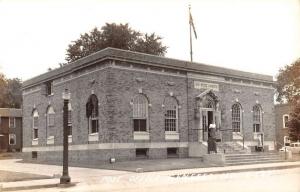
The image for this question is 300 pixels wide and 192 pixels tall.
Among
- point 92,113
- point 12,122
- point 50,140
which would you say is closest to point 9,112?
point 12,122

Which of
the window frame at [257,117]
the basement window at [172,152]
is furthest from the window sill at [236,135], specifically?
the basement window at [172,152]

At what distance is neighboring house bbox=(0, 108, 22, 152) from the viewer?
6191cm

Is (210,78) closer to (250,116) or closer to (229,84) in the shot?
(229,84)

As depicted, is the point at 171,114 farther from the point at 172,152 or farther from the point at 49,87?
the point at 49,87

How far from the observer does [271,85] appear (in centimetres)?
3684

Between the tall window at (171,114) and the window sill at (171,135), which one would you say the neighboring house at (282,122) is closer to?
the tall window at (171,114)

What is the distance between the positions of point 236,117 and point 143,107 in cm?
908

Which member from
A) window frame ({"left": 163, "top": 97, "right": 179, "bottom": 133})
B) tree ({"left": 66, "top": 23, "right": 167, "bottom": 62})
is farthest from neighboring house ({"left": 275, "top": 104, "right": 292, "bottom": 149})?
window frame ({"left": 163, "top": 97, "right": 179, "bottom": 133})

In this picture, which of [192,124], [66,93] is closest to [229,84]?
[192,124]

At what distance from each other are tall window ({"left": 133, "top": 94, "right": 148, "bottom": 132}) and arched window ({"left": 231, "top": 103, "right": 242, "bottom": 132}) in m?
8.48

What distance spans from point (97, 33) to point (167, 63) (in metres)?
21.3

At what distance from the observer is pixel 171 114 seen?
29.2 meters

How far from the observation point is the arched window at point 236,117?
110 feet

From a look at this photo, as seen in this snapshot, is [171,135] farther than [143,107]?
Yes
